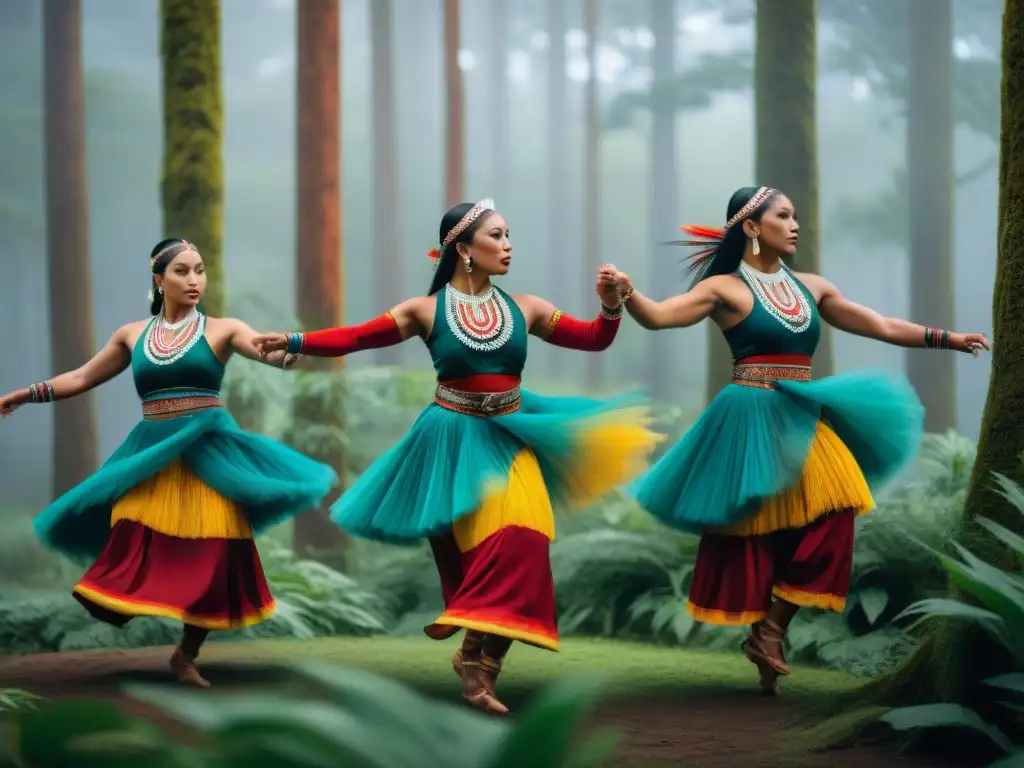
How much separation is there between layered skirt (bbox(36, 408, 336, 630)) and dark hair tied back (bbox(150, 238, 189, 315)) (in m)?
0.50

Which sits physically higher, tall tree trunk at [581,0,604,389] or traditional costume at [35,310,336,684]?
tall tree trunk at [581,0,604,389]

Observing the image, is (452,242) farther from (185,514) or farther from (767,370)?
(185,514)

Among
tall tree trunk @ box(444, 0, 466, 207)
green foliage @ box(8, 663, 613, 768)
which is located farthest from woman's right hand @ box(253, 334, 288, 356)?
tall tree trunk @ box(444, 0, 466, 207)

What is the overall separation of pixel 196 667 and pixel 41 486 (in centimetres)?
839

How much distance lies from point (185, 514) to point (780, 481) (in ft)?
7.27

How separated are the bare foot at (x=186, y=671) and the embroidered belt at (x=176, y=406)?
35.5 inches

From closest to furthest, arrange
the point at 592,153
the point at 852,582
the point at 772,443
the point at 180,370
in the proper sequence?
the point at 772,443
the point at 180,370
the point at 852,582
the point at 592,153

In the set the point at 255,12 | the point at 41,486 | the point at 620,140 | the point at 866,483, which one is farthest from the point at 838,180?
the point at 866,483

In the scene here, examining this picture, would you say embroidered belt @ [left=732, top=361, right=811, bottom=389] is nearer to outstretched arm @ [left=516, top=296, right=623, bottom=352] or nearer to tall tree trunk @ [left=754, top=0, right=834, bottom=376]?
outstretched arm @ [left=516, top=296, right=623, bottom=352]

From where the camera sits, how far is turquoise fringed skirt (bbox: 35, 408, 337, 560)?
15.8 feet

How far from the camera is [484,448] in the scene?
4441 mm

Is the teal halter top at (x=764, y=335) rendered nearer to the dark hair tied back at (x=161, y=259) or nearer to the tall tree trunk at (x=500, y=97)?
the dark hair tied back at (x=161, y=259)

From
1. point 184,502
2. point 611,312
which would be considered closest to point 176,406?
point 184,502

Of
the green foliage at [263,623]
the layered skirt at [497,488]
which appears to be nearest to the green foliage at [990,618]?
the layered skirt at [497,488]
